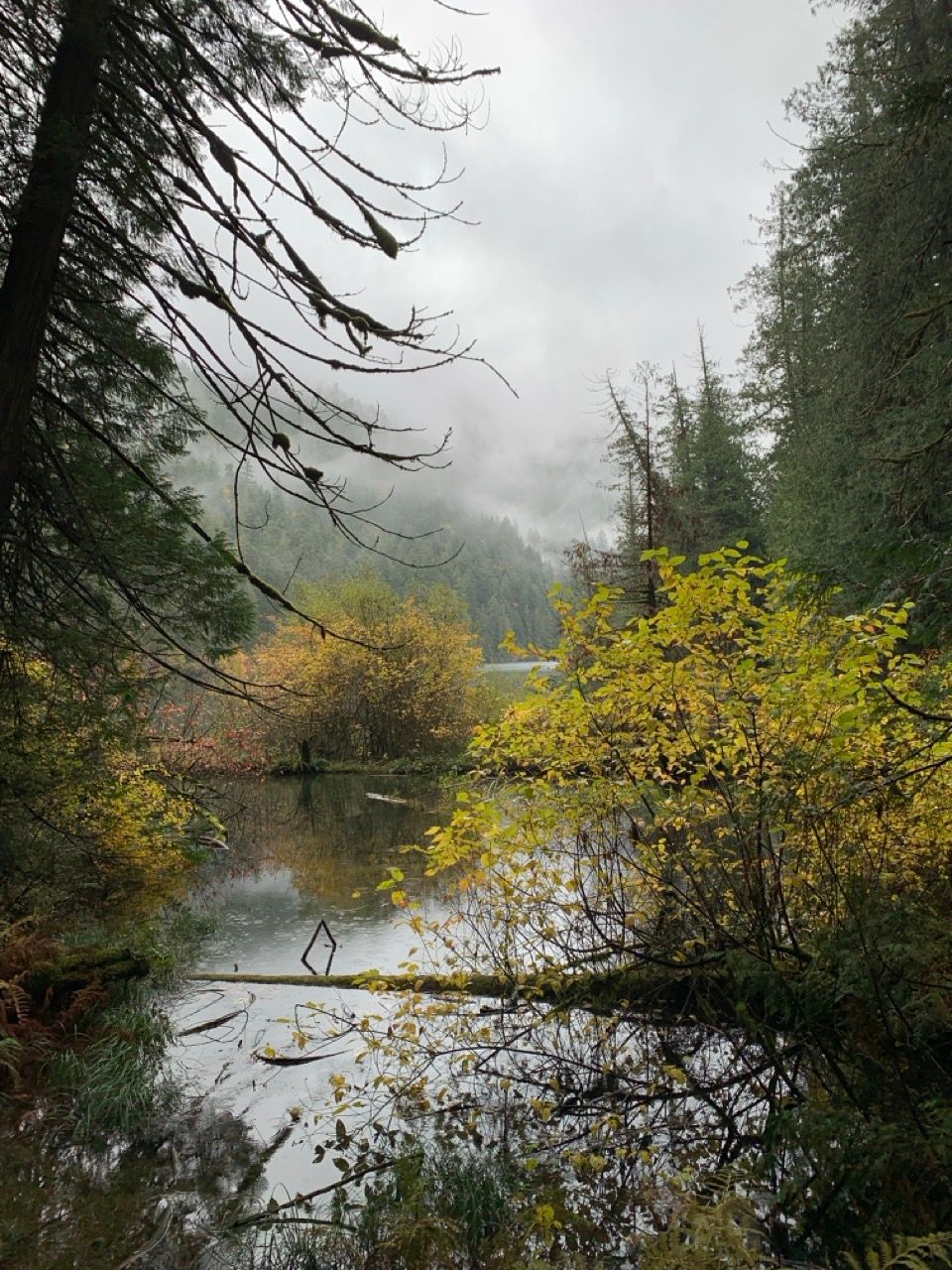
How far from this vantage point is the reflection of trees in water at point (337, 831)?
35.8 feet

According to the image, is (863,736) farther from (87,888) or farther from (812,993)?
(87,888)

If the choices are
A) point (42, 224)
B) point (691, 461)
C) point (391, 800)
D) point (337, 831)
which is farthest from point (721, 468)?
point (42, 224)

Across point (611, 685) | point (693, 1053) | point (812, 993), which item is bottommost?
point (693, 1053)

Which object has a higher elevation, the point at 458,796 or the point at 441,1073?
the point at 458,796

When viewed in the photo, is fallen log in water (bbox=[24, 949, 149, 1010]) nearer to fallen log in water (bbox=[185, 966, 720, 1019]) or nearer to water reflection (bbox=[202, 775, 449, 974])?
water reflection (bbox=[202, 775, 449, 974])

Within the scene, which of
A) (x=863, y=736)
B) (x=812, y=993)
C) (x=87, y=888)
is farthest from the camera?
(x=87, y=888)

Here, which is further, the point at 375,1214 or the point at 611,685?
the point at 611,685

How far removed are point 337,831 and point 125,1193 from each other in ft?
36.1

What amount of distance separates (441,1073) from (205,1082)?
63.0 inches

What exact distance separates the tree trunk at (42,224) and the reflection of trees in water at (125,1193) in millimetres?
3250

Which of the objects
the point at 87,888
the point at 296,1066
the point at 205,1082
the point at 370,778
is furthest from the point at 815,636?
the point at 370,778

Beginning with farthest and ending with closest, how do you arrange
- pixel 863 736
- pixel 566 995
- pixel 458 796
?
pixel 566 995 → pixel 458 796 → pixel 863 736

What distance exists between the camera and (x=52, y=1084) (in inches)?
185

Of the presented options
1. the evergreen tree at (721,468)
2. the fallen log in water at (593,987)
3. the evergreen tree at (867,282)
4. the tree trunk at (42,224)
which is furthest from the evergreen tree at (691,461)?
the tree trunk at (42,224)
